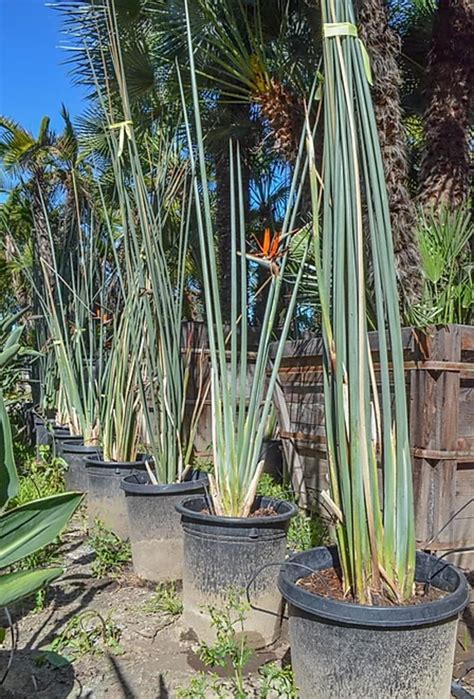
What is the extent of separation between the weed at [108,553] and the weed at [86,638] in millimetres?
411

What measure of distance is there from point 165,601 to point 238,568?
1.48 feet

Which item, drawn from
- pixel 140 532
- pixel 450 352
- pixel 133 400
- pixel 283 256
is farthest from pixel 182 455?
pixel 450 352

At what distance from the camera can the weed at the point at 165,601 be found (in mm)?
1878

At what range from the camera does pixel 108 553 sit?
229cm

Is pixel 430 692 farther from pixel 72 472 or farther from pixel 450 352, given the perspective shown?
pixel 72 472


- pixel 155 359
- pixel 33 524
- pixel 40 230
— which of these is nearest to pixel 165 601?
pixel 155 359

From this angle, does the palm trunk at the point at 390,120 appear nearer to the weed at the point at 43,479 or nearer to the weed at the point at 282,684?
the weed at the point at 282,684

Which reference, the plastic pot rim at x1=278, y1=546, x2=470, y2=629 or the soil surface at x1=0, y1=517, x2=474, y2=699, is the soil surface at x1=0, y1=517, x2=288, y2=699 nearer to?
the soil surface at x1=0, y1=517, x2=474, y2=699

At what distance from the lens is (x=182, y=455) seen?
89.9 inches

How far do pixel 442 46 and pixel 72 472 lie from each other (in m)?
3.29

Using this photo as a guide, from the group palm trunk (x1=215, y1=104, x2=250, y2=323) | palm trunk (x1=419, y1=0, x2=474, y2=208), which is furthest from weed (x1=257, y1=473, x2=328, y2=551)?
palm trunk (x1=215, y1=104, x2=250, y2=323)

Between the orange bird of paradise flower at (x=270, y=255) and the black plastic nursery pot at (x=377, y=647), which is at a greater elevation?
the orange bird of paradise flower at (x=270, y=255)

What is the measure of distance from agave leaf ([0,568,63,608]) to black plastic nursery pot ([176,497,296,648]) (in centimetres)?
73

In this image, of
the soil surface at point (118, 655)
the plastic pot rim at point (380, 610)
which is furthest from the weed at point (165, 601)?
the plastic pot rim at point (380, 610)
